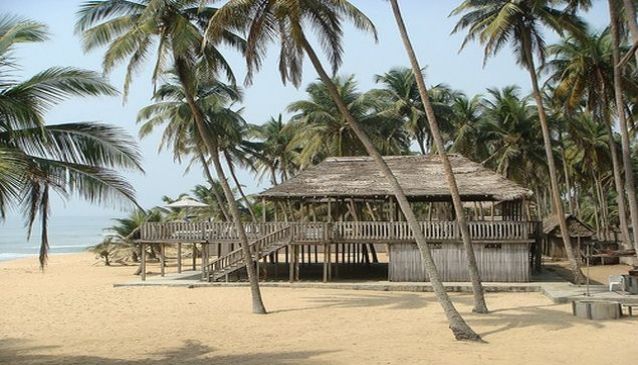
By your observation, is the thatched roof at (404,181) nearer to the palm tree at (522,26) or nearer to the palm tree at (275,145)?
the palm tree at (522,26)

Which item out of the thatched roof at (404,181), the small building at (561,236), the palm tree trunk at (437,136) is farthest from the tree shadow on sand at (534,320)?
the small building at (561,236)

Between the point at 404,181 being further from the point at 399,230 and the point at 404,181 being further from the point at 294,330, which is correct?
the point at 294,330

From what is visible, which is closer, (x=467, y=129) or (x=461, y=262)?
(x=461, y=262)

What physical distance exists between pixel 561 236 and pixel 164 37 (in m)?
27.9

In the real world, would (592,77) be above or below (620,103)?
above

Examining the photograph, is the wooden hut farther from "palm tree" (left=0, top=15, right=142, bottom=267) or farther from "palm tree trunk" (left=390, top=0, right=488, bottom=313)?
"palm tree" (left=0, top=15, right=142, bottom=267)

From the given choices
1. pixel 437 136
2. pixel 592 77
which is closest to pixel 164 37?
pixel 437 136

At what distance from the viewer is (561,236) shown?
124 ft

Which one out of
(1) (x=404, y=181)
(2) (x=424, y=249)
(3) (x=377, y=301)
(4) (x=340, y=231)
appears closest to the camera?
(2) (x=424, y=249)

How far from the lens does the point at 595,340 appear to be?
42.5ft

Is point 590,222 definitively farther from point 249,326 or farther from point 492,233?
point 249,326

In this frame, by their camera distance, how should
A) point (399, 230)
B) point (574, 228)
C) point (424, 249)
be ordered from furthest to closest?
point (574, 228)
point (399, 230)
point (424, 249)

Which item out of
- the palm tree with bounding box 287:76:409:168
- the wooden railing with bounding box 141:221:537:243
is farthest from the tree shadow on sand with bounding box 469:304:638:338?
the palm tree with bounding box 287:76:409:168

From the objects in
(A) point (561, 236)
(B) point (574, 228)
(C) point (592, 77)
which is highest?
(C) point (592, 77)
